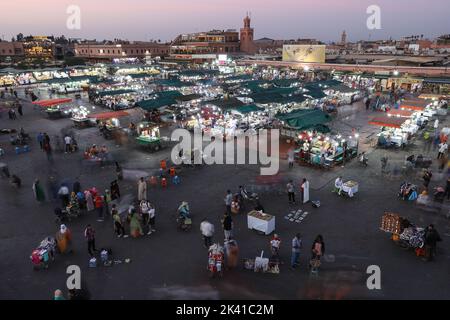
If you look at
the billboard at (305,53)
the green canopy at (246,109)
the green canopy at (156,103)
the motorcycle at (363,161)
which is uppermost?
the billboard at (305,53)

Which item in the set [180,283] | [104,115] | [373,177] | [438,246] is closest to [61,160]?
[104,115]

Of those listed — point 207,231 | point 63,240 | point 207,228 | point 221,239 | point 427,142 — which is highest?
point 427,142

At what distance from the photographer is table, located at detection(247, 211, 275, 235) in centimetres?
1066

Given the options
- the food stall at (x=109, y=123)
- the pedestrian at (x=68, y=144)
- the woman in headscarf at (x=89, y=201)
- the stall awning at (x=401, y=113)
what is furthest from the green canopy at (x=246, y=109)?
the woman in headscarf at (x=89, y=201)

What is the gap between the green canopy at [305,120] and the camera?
18.2 m

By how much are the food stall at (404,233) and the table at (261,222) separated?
3671 mm

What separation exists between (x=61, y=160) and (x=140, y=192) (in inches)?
342

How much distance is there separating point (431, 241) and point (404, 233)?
82 centimetres

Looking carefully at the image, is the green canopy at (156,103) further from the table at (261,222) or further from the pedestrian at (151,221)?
the table at (261,222)

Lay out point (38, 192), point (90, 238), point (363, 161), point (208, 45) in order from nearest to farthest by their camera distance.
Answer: point (90, 238) → point (38, 192) → point (363, 161) → point (208, 45)

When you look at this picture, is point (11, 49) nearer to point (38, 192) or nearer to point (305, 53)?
point (305, 53)

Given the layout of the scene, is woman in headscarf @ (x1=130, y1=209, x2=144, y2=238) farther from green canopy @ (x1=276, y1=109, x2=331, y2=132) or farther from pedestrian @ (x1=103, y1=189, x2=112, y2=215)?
green canopy @ (x1=276, y1=109, x2=331, y2=132)

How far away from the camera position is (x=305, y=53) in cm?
5166

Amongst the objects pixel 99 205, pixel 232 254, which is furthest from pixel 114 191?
pixel 232 254
